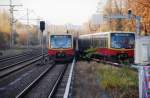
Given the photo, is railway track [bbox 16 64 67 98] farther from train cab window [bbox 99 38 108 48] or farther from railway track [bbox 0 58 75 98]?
Result: train cab window [bbox 99 38 108 48]

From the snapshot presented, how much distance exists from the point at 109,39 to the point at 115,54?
1236 millimetres

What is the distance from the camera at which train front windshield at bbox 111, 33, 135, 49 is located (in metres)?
31.9

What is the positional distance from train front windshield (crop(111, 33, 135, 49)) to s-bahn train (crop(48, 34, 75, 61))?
5.44 m

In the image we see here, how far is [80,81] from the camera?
66.3ft

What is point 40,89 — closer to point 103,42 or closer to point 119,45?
point 119,45

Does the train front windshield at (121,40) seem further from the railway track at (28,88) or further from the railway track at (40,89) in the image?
the railway track at (40,89)

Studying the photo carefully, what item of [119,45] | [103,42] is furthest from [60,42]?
[119,45]

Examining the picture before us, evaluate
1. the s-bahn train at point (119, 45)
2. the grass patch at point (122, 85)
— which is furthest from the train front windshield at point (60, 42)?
the grass patch at point (122, 85)

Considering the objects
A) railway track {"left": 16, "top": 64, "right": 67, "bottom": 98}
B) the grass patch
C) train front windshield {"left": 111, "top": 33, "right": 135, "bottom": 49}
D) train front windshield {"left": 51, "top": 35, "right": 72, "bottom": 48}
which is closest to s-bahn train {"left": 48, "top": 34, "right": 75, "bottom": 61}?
train front windshield {"left": 51, "top": 35, "right": 72, "bottom": 48}

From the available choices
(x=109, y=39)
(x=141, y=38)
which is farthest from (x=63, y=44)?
(x=141, y=38)

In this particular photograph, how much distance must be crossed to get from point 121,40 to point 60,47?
6.47 meters

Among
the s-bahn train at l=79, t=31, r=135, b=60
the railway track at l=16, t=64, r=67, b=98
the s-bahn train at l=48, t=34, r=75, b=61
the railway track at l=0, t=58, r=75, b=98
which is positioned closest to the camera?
the railway track at l=16, t=64, r=67, b=98

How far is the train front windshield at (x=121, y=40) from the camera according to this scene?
105ft

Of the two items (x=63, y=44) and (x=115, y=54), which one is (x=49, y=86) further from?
(x=63, y=44)
